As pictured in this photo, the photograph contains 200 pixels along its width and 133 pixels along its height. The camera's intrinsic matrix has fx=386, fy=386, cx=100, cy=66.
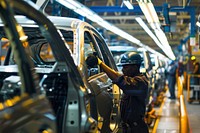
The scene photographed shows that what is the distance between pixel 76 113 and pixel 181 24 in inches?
745

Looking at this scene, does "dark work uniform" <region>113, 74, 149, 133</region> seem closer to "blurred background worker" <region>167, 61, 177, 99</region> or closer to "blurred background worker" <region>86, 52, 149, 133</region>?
"blurred background worker" <region>86, 52, 149, 133</region>

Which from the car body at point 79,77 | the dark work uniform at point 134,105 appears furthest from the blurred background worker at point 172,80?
the dark work uniform at point 134,105

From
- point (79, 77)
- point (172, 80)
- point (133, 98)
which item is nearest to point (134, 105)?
point (133, 98)

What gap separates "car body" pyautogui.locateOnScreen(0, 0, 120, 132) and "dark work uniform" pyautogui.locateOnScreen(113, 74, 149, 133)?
17cm

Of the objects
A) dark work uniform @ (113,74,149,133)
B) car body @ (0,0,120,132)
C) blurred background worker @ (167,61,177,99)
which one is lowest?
blurred background worker @ (167,61,177,99)

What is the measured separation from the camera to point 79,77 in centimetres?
347

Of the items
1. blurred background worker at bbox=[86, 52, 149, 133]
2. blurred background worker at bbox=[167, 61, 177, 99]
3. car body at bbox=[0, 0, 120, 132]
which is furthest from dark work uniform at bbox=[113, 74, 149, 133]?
blurred background worker at bbox=[167, 61, 177, 99]

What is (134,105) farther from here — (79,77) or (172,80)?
(172,80)

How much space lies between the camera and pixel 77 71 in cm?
343

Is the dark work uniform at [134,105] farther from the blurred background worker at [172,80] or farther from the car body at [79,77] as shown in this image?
the blurred background worker at [172,80]

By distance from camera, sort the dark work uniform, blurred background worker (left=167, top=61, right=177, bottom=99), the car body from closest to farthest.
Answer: the car body, the dark work uniform, blurred background worker (left=167, top=61, right=177, bottom=99)

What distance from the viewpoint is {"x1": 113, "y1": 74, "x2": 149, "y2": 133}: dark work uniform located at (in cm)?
516

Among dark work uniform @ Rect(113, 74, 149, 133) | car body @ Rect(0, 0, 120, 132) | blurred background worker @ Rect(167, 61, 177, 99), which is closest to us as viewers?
car body @ Rect(0, 0, 120, 132)

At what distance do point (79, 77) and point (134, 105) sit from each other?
205cm
